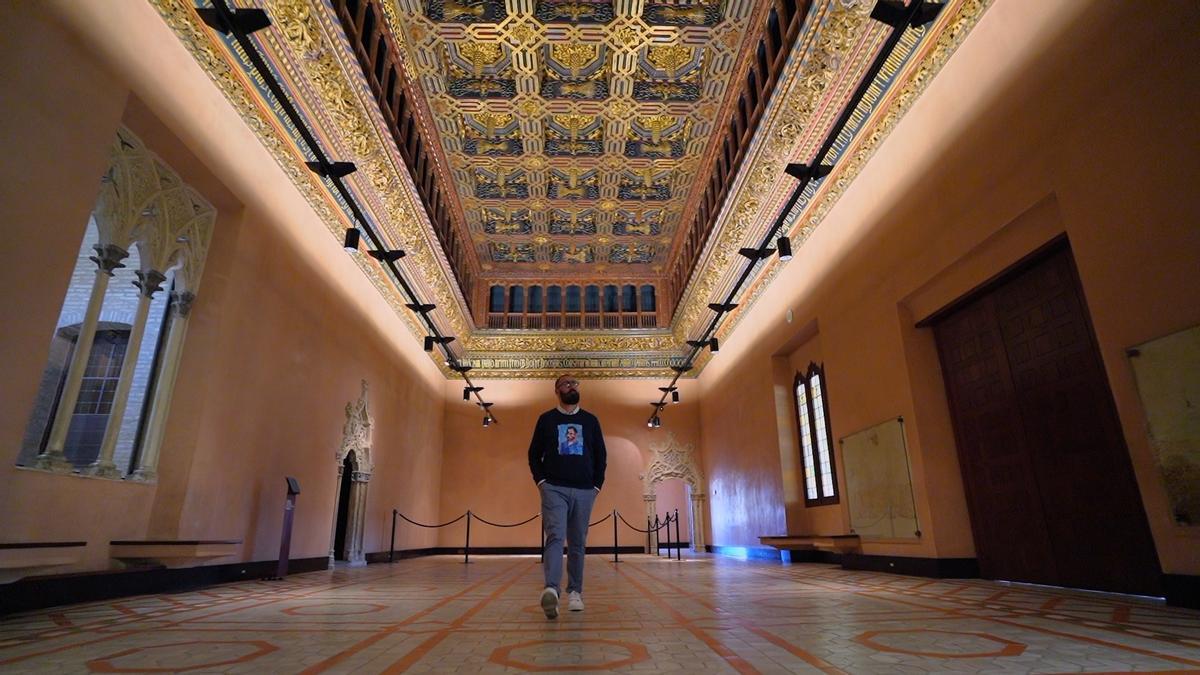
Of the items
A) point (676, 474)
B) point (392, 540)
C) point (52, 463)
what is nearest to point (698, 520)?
point (676, 474)

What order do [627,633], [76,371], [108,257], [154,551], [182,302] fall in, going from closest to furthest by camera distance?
1. [627,633]
2. [76,371]
3. [154,551]
4. [108,257]
5. [182,302]

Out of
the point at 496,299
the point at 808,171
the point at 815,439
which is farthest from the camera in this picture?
the point at 496,299

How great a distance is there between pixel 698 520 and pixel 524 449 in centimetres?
442

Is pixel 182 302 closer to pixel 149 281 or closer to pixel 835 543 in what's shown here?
pixel 149 281

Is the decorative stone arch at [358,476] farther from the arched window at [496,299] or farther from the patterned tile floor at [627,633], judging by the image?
the arched window at [496,299]

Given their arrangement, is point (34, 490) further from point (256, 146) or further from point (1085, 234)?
point (1085, 234)

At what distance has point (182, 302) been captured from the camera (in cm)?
547

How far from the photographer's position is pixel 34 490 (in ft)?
12.7

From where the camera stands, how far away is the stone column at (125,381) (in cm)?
466

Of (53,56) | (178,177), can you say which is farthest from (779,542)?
(53,56)

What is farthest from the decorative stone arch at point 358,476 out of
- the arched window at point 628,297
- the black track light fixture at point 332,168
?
the arched window at point 628,297

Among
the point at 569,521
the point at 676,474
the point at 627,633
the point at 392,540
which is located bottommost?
the point at 627,633

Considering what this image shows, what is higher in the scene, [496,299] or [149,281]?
[496,299]

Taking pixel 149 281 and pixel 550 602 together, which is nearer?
pixel 550 602
